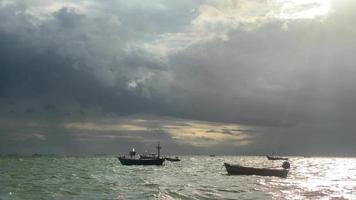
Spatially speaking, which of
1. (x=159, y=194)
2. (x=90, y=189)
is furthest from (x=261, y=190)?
(x=90, y=189)

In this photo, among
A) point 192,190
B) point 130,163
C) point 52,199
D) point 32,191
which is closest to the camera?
point 52,199

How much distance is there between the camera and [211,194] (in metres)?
58.6

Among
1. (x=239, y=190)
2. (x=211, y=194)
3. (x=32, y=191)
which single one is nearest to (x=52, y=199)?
(x=32, y=191)

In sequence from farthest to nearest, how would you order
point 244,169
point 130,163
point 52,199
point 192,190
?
point 130,163 < point 244,169 < point 192,190 < point 52,199

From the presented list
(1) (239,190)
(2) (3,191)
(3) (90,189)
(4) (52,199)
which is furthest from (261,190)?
(2) (3,191)

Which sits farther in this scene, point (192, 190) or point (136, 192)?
point (192, 190)

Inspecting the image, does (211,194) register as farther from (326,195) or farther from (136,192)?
(326,195)

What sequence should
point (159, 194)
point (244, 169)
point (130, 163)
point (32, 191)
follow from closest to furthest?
point (159, 194)
point (32, 191)
point (244, 169)
point (130, 163)

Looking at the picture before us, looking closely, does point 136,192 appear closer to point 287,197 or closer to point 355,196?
point 287,197

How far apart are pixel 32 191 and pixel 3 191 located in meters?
3.26

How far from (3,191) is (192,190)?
73.7 feet

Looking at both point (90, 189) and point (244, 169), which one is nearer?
point (90, 189)

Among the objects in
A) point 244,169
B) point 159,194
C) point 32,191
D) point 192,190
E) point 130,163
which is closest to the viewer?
point 159,194

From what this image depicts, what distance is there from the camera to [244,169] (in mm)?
98375
